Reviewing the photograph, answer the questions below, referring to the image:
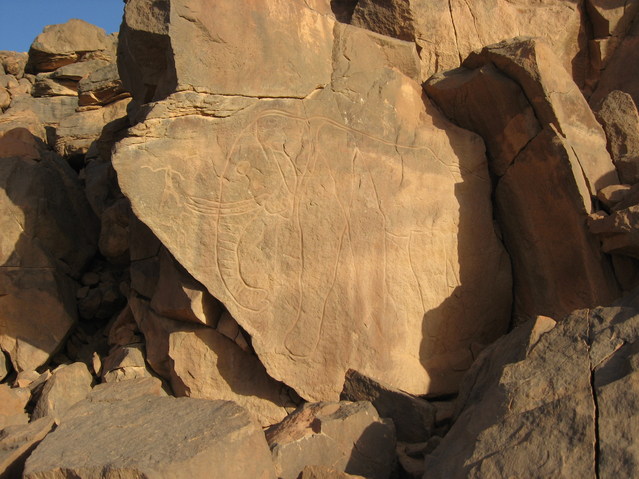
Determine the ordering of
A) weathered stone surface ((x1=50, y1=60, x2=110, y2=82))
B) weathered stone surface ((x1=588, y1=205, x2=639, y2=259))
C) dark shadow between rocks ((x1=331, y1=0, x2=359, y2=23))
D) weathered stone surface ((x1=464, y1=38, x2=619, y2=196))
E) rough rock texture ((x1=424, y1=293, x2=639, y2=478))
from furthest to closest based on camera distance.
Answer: weathered stone surface ((x1=50, y1=60, x2=110, y2=82))
dark shadow between rocks ((x1=331, y1=0, x2=359, y2=23))
weathered stone surface ((x1=464, y1=38, x2=619, y2=196))
weathered stone surface ((x1=588, y1=205, x2=639, y2=259))
rough rock texture ((x1=424, y1=293, x2=639, y2=478))

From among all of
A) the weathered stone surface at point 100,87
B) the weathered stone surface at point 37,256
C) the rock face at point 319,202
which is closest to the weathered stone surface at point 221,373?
the rock face at point 319,202

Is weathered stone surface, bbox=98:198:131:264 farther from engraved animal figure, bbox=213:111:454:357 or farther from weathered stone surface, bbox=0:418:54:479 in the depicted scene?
weathered stone surface, bbox=0:418:54:479

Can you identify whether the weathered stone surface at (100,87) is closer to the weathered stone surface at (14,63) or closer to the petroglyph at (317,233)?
the weathered stone surface at (14,63)

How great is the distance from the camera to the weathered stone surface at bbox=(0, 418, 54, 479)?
139 inches

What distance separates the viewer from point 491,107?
5.54m

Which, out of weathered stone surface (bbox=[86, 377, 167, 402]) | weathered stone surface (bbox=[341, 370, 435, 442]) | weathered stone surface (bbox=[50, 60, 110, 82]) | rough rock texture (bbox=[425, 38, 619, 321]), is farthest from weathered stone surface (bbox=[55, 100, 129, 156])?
weathered stone surface (bbox=[341, 370, 435, 442])

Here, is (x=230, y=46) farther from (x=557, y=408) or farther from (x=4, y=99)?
(x=4, y=99)

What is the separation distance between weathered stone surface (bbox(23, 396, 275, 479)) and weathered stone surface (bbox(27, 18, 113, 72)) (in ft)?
27.9

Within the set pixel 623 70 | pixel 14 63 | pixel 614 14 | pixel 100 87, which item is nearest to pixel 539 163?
pixel 623 70

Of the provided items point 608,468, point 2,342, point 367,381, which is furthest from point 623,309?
point 2,342

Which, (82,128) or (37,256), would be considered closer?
(37,256)

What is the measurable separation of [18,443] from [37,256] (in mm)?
2738

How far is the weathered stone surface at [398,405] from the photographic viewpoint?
403cm

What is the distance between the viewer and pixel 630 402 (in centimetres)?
274
